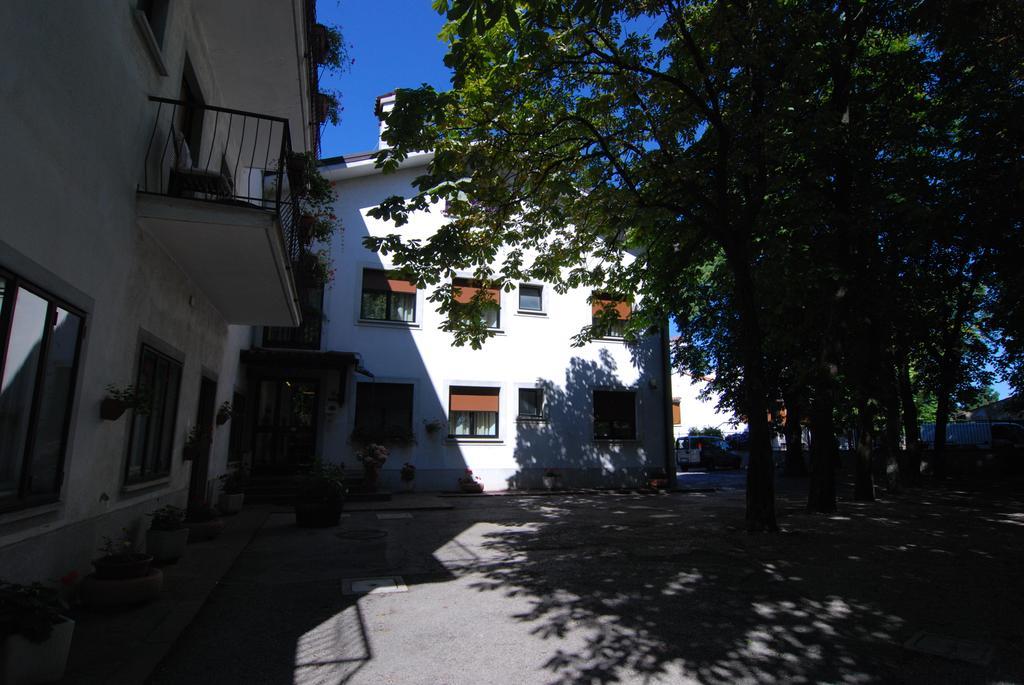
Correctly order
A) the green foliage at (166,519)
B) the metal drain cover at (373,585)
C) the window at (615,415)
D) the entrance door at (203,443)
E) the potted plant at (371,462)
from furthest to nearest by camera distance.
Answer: the window at (615,415)
the potted plant at (371,462)
the entrance door at (203,443)
the green foliage at (166,519)
the metal drain cover at (373,585)

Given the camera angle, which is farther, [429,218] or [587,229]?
[429,218]

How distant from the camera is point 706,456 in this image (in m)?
30.6

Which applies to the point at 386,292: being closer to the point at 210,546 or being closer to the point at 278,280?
the point at 278,280

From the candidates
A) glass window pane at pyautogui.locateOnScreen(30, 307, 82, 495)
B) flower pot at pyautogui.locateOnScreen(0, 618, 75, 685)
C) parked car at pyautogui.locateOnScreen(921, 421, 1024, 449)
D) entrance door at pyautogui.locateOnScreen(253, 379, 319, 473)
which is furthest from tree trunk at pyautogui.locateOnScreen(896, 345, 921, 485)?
flower pot at pyautogui.locateOnScreen(0, 618, 75, 685)

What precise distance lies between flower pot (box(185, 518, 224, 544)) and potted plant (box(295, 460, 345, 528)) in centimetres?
157

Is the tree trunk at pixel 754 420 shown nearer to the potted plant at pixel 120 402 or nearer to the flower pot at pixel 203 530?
the flower pot at pixel 203 530

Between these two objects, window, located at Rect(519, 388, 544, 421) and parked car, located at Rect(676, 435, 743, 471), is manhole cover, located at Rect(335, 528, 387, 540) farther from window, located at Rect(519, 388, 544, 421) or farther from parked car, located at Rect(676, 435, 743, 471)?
parked car, located at Rect(676, 435, 743, 471)

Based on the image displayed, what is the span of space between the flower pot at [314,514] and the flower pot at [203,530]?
1.54 m

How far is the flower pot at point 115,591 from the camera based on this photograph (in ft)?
15.2

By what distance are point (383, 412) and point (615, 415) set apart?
23.7 feet

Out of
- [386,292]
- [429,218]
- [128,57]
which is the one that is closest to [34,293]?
[128,57]

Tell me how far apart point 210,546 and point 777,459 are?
29.5 m

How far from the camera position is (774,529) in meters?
8.67

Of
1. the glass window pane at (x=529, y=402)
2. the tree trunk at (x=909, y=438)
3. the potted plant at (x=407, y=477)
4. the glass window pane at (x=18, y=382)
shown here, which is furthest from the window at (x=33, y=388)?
the tree trunk at (x=909, y=438)
